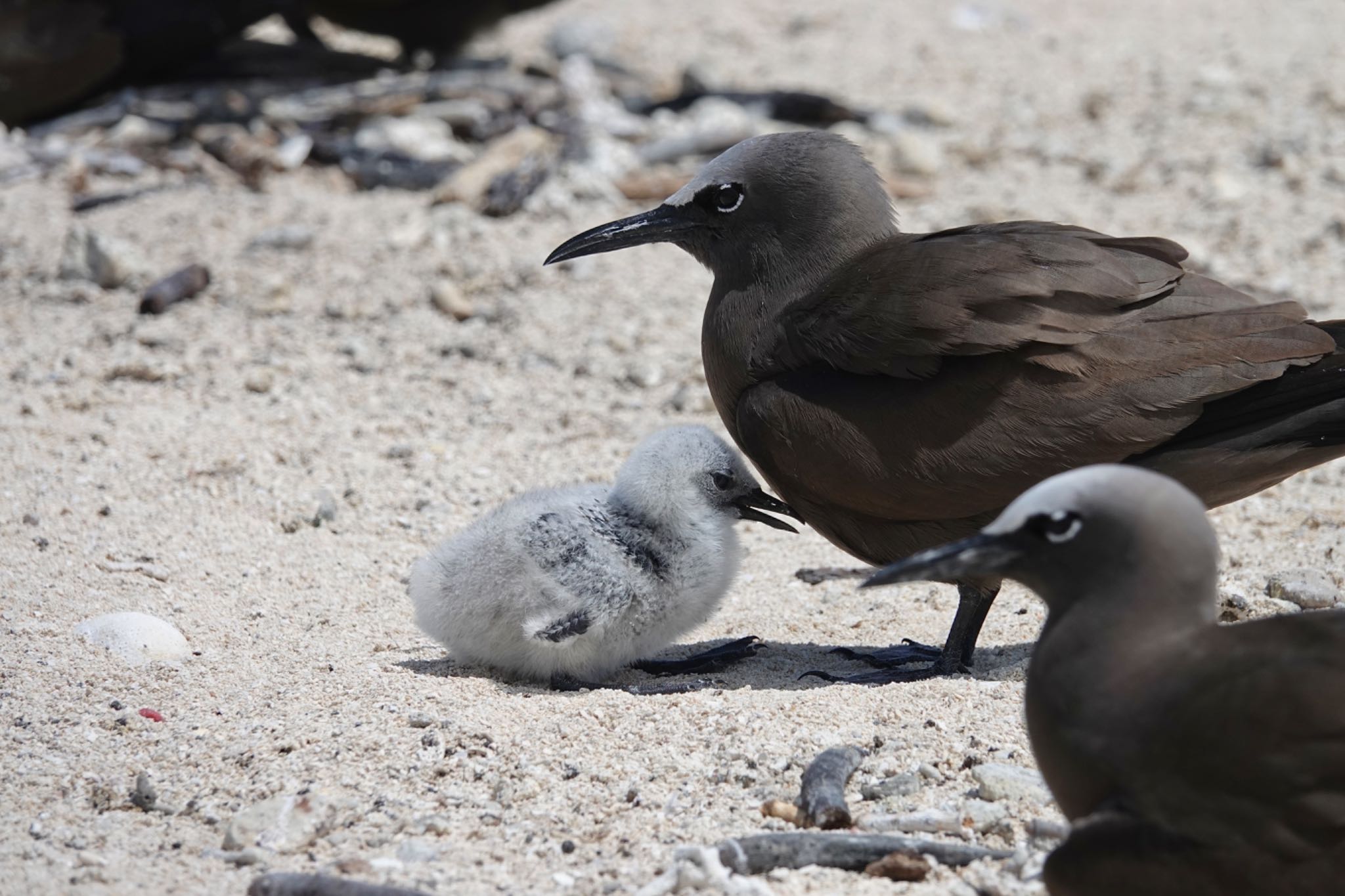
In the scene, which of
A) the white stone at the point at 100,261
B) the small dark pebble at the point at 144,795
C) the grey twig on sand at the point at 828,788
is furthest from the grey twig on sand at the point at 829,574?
the white stone at the point at 100,261

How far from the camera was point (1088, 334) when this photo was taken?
15.9 ft

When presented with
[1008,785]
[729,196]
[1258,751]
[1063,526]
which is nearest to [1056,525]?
[1063,526]

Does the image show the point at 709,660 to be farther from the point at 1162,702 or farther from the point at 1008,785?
the point at 1162,702

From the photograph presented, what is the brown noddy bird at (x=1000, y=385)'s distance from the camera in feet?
15.7

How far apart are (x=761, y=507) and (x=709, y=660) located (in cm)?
61

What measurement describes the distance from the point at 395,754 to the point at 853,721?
1358mm

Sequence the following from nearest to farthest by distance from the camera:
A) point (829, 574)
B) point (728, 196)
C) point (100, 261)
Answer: point (728, 196) < point (829, 574) < point (100, 261)

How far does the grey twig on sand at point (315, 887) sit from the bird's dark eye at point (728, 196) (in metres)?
3.21

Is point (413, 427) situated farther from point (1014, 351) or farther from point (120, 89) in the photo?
point (120, 89)

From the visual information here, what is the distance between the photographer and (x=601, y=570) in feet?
16.8

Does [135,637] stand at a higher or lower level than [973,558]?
lower

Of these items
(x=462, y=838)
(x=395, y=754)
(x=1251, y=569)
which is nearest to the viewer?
(x=462, y=838)

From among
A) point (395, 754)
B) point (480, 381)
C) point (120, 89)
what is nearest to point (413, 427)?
point (480, 381)

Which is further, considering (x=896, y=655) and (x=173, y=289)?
(x=173, y=289)
